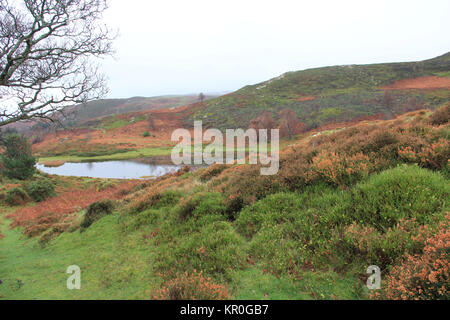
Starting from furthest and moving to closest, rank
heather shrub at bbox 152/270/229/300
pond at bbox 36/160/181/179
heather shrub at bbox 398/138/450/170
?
pond at bbox 36/160/181/179 → heather shrub at bbox 398/138/450/170 → heather shrub at bbox 152/270/229/300

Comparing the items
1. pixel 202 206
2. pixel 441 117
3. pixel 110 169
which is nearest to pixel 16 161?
pixel 110 169

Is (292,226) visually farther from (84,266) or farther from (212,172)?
(212,172)

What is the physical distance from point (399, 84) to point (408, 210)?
9142 centimetres

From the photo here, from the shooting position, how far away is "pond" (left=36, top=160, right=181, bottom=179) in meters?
34.9

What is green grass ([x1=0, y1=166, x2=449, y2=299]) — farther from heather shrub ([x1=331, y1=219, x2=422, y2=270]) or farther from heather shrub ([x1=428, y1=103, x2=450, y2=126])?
heather shrub ([x1=428, y1=103, x2=450, y2=126])

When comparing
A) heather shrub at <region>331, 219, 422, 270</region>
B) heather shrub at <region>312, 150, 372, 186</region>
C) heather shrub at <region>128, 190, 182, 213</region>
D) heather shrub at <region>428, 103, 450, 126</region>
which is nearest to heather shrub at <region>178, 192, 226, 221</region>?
heather shrub at <region>128, 190, 182, 213</region>

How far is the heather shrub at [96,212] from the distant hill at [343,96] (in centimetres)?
4631

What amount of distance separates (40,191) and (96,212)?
507 inches

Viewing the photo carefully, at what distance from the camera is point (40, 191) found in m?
18.1

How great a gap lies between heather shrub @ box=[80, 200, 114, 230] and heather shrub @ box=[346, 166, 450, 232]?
9.10m

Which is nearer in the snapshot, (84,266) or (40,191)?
(84,266)

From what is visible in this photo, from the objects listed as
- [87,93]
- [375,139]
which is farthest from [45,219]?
[375,139]

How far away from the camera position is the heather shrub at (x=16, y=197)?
54.1 feet

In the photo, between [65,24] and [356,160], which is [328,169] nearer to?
[356,160]
